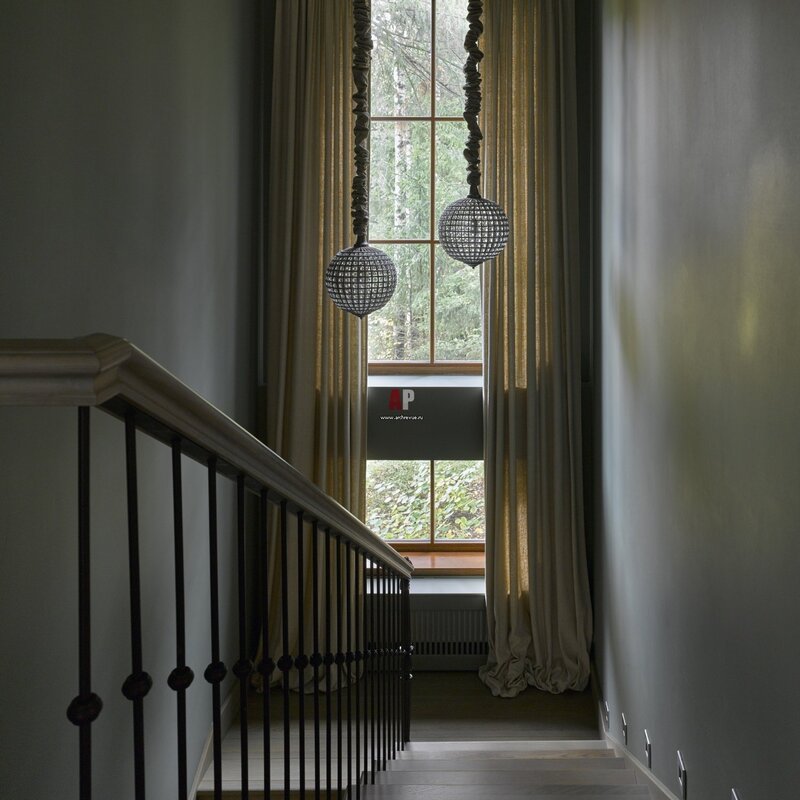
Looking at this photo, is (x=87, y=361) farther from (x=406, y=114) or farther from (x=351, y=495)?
(x=406, y=114)

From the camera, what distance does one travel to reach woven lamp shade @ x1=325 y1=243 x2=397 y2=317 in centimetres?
453

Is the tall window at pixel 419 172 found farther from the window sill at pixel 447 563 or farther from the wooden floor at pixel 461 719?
the wooden floor at pixel 461 719

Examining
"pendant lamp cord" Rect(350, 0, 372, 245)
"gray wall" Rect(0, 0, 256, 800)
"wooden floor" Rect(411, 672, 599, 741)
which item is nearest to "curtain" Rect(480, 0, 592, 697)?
"wooden floor" Rect(411, 672, 599, 741)

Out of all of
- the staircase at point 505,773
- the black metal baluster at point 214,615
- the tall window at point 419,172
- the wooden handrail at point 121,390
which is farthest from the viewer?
the tall window at point 419,172

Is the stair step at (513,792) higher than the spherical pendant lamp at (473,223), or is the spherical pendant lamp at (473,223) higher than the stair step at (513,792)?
the spherical pendant lamp at (473,223)

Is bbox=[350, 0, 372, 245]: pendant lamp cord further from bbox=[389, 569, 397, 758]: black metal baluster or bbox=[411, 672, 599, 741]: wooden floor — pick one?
bbox=[411, 672, 599, 741]: wooden floor

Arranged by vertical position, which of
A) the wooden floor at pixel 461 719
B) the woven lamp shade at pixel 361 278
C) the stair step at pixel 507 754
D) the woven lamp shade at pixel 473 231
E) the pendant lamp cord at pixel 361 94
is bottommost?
the wooden floor at pixel 461 719

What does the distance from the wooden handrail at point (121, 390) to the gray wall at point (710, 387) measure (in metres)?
1.21

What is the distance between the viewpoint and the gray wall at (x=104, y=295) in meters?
2.38

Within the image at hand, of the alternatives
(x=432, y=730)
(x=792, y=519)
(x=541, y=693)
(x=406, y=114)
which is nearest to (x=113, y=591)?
(x=792, y=519)

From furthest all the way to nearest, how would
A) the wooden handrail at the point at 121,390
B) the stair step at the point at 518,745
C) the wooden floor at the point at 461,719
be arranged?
the wooden floor at the point at 461,719
the stair step at the point at 518,745
the wooden handrail at the point at 121,390

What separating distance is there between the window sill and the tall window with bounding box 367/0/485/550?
1.73 feet

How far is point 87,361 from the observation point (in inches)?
35.6

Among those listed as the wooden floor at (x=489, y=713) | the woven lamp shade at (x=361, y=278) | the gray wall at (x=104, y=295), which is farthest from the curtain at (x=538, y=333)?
the gray wall at (x=104, y=295)
